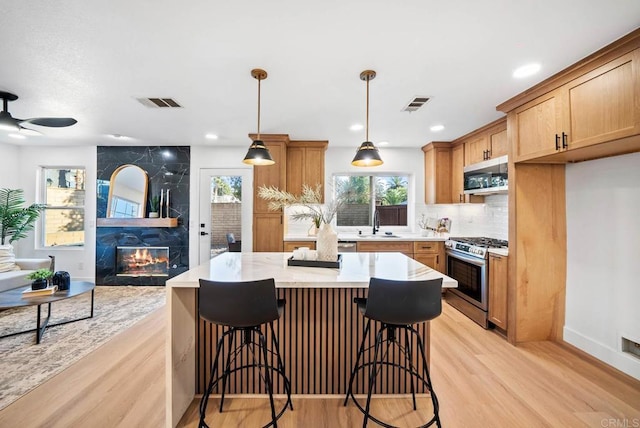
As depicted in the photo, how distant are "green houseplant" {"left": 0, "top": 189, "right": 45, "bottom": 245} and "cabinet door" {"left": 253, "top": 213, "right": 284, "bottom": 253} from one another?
359 cm

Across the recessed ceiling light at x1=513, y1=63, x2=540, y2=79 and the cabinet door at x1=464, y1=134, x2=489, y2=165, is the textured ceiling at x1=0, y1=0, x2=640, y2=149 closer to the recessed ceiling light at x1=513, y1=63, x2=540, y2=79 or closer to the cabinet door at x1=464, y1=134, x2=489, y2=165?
the recessed ceiling light at x1=513, y1=63, x2=540, y2=79

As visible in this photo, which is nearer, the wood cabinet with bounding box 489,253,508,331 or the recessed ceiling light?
the recessed ceiling light

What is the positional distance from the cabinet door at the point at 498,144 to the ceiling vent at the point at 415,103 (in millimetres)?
1228

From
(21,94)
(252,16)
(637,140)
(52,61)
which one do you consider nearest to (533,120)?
(637,140)

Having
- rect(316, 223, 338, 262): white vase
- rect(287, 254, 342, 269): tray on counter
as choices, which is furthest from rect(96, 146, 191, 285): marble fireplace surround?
rect(316, 223, 338, 262): white vase

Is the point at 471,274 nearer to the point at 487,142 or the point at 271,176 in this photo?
the point at 487,142

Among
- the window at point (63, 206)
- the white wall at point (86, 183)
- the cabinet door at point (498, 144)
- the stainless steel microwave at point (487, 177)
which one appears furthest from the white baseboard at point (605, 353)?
the window at point (63, 206)

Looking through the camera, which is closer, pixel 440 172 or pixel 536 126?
pixel 536 126

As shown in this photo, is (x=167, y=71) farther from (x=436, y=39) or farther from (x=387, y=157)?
(x=387, y=157)

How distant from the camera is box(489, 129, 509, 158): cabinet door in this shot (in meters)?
3.25

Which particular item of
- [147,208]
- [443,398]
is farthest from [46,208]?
[443,398]

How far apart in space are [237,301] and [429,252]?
132 inches

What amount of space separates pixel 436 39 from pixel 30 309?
5302 mm

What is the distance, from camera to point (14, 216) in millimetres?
4160
